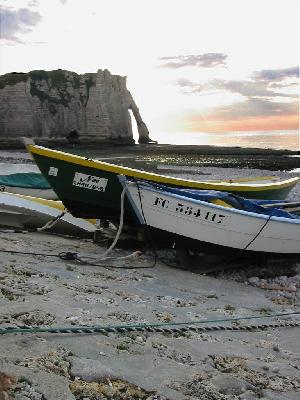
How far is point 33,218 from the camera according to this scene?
1015cm

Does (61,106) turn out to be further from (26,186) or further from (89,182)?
(89,182)

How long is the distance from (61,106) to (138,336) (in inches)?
3685

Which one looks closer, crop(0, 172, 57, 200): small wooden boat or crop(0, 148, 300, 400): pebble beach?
crop(0, 148, 300, 400): pebble beach

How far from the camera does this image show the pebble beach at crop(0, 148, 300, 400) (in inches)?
127

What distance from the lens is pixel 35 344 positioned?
3.58 metres

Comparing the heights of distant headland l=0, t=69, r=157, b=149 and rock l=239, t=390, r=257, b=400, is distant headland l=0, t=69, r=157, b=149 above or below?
above

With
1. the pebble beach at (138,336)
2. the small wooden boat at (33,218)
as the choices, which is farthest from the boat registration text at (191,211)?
the small wooden boat at (33,218)

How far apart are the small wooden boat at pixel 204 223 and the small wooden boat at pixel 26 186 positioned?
6.03 meters

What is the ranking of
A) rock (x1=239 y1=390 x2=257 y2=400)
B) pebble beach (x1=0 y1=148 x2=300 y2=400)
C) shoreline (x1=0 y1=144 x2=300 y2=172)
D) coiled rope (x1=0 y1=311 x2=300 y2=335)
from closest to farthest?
pebble beach (x1=0 y1=148 x2=300 y2=400)
rock (x1=239 y1=390 x2=257 y2=400)
coiled rope (x1=0 y1=311 x2=300 y2=335)
shoreline (x1=0 y1=144 x2=300 y2=172)

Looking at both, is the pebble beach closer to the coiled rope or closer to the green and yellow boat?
the coiled rope

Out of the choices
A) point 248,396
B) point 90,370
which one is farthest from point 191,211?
point 90,370

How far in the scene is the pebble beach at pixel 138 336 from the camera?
324cm

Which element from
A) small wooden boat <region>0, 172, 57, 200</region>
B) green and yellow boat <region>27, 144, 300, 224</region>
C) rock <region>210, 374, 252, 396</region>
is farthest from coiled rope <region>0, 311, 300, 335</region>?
small wooden boat <region>0, 172, 57, 200</region>

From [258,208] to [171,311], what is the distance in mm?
4019
